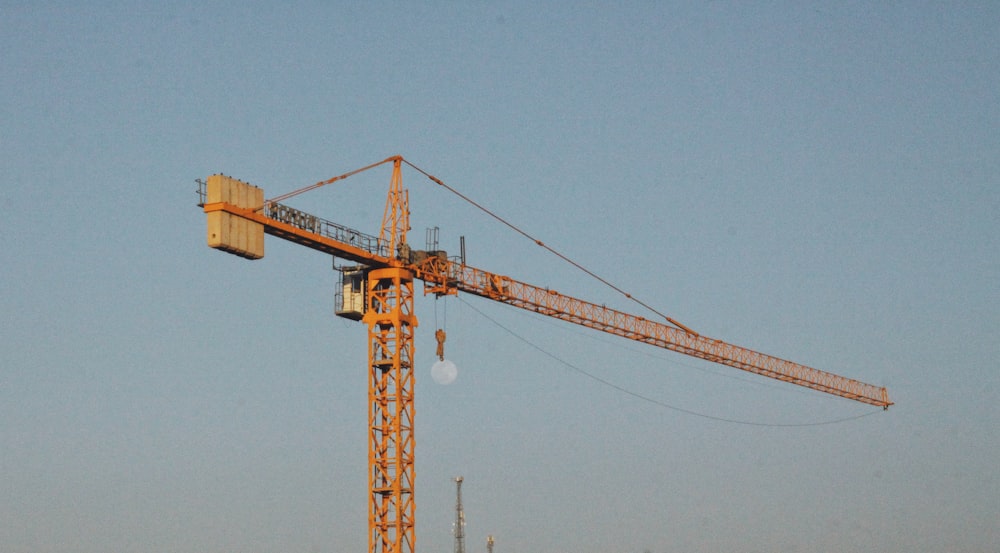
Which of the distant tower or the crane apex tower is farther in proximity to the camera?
the distant tower

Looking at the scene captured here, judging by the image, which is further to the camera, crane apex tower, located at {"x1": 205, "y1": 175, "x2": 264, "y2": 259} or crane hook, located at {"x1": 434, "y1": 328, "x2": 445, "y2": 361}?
crane hook, located at {"x1": 434, "y1": 328, "x2": 445, "y2": 361}

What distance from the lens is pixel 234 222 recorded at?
4481 inches

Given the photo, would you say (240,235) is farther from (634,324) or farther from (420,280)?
(634,324)

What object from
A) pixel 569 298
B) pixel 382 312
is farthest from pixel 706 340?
pixel 382 312

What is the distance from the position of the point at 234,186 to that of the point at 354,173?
2135 cm

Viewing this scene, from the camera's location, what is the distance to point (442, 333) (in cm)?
14012

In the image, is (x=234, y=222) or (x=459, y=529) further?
(x=459, y=529)

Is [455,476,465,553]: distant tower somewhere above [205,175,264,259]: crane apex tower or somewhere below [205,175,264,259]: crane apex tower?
below

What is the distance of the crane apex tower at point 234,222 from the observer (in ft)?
369

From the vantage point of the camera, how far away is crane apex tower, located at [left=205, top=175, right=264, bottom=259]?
112 metres

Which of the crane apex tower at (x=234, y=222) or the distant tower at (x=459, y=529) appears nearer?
the crane apex tower at (x=234, y=222)

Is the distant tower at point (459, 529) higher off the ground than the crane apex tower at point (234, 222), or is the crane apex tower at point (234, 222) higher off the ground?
the crane apex tower at point (234, 222)

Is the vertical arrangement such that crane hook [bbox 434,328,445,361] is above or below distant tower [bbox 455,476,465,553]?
above

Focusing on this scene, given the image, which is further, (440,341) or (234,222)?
(440,341)
